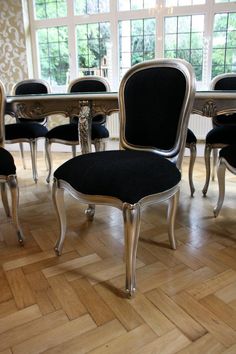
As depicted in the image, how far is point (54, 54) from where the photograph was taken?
13.0 ft

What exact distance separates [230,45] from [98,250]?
9.40 feet

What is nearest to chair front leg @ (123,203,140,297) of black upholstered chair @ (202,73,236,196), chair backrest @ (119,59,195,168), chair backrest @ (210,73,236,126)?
chair backrest @ (119,59,195,168)

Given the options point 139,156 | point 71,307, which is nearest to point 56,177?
point 139,156

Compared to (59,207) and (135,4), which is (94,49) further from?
(59,207)

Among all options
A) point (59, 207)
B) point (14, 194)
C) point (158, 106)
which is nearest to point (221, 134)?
point (158, 106)

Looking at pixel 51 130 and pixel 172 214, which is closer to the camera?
pixel 172 214

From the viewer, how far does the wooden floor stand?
1006mm

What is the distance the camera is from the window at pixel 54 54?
388 centimetres

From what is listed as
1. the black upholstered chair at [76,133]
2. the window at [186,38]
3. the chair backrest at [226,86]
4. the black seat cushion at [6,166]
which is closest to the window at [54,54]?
the window at [186,38]

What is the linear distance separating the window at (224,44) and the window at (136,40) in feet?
2.26

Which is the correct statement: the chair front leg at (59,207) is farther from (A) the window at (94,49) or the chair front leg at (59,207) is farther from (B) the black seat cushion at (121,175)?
(A) the window at (94,49)

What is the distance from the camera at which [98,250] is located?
1.55 meters

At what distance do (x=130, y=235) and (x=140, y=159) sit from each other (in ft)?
1.12

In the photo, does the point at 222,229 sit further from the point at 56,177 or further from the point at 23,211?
the point at 23,211
